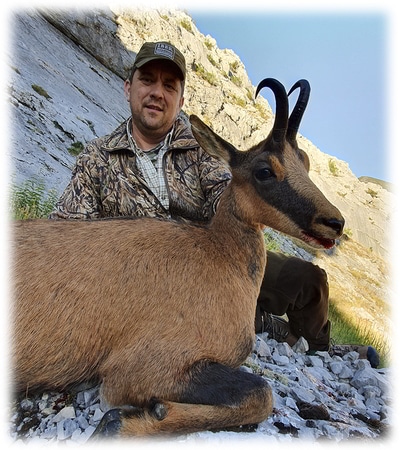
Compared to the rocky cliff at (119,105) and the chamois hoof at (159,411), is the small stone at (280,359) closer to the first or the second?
the chamois hoof at (159,411)

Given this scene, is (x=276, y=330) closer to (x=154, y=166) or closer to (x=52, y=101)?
(x=154, y=166)

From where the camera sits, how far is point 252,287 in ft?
14.6

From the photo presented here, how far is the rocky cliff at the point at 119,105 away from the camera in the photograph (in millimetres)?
11562

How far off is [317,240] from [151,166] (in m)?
2.72

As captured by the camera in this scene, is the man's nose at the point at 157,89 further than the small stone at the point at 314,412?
Yes

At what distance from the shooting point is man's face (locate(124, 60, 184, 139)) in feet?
19.8

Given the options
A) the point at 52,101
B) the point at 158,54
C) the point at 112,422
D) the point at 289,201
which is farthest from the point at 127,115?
the point at 112,422

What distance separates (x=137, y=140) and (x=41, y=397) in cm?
374

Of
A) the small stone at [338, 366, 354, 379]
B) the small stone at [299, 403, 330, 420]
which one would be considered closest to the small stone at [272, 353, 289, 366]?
the small stone at [338, 366, 354, 379]

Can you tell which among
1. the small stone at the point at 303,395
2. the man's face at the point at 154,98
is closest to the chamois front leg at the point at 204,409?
the small stone at the point at 303,395

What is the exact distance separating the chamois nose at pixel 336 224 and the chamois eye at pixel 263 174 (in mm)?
805

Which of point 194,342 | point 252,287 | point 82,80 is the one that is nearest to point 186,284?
point 194,342

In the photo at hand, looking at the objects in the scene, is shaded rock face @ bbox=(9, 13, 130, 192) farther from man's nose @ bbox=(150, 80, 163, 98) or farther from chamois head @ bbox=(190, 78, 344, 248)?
chamois head @ bbox=(190, 78, 344, 248)

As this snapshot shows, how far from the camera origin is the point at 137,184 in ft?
19.4
